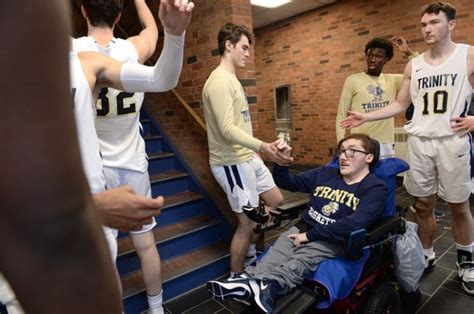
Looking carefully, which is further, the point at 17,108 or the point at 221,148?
the point at 221,148

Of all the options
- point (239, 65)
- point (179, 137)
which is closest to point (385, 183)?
point (239, 65)

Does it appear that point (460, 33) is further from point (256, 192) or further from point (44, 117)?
point (44, 117)

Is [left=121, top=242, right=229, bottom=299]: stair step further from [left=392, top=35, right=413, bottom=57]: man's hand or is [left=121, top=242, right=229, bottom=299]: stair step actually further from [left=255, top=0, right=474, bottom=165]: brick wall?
[left=255, top=0, right=474, bottom=165]: brick wall

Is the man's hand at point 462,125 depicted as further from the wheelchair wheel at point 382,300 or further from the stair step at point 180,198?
the stair step at point 180,198

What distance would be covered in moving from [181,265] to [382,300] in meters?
1.49

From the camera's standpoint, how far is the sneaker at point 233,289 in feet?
4.57

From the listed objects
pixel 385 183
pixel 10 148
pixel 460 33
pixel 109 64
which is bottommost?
pixel 385 183

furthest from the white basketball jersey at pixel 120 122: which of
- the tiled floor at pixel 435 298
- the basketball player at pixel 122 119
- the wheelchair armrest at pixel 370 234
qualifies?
the wheelchair armrest at pixel 370 234

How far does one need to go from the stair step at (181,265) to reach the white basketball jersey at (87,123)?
4.56 ft

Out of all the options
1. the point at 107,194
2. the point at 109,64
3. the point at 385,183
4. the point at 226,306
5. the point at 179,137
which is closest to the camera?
the point at 107,194

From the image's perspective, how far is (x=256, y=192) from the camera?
2.14 meters

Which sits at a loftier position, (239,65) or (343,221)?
(239,65)

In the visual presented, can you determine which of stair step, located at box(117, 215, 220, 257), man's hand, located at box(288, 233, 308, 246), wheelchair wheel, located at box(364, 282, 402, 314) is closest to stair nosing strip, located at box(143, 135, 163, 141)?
stair step, located at box(117, 215, 220, 257)

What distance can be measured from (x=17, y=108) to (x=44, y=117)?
19mm
